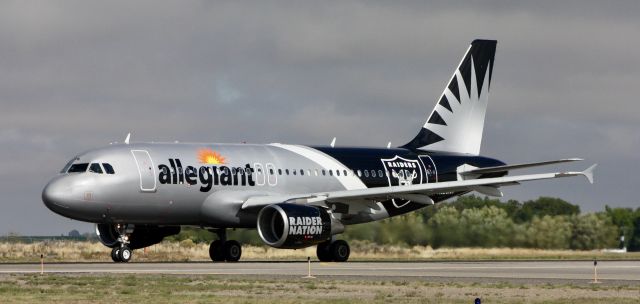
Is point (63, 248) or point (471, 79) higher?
point (471, 79)

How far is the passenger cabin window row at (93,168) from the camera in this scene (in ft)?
143

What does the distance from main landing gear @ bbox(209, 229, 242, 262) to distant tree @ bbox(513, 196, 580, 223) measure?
46.3ft

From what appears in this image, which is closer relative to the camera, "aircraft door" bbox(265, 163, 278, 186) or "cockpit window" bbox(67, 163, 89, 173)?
"cockpit window" bbox(67, 163, 89, 173)

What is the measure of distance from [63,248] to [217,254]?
44.5ft

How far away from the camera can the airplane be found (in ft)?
144

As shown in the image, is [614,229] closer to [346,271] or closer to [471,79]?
[471,79]

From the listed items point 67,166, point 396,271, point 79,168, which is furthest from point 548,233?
point 67,166

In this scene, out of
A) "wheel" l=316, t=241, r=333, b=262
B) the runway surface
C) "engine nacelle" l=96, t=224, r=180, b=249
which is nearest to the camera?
the runway surface

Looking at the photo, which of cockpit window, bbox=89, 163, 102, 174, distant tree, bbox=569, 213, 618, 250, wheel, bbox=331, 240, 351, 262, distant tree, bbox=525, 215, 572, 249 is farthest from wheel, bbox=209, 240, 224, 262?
distant tree, bbox=569, 213, 618, 250

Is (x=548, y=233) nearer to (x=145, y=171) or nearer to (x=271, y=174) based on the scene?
(x=271, y=174)

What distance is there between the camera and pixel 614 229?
58625mm

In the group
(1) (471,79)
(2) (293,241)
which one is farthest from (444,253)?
(2) (293,241)

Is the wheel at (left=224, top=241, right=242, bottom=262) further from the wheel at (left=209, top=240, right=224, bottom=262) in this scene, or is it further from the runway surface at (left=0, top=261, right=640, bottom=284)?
the runway surface at (left=0, top=261, right=640, bottom=284)

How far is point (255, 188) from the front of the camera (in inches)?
1857
